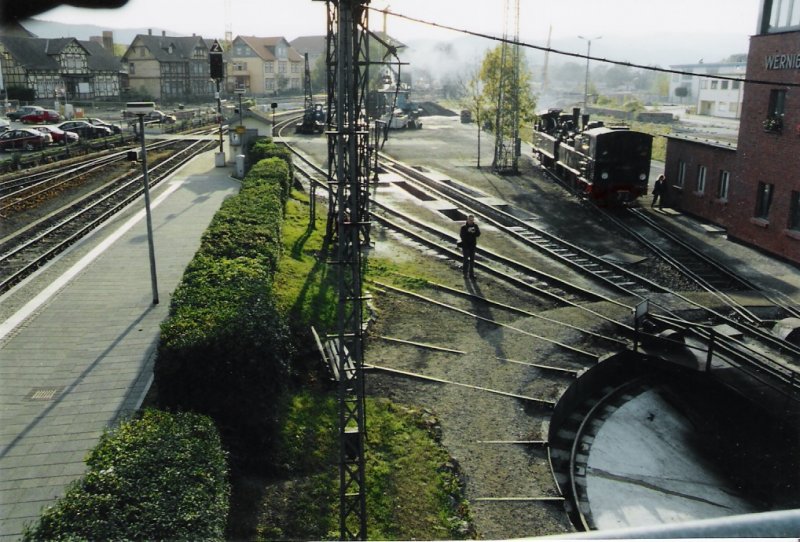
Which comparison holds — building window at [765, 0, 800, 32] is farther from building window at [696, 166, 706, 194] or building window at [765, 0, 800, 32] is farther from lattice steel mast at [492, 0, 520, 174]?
lattice steel mast at [492, 0, 520, 174]

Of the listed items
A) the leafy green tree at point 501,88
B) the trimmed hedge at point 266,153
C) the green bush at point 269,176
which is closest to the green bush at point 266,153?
the trimmed hedge at point 266,153

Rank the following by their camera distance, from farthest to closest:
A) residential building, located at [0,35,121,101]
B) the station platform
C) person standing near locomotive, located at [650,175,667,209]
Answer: residential building, located at [0,35,121,101], person standing near locomotive, located at [650,175,667,209], the station platform

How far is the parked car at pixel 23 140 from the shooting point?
34.3 meters

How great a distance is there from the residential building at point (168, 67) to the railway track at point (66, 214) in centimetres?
3397

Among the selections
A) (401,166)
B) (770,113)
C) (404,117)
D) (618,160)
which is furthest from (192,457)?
(404,117)

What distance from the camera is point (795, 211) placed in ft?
65.5

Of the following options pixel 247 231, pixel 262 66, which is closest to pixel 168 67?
pixel 262 66

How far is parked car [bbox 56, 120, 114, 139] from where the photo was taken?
131ft

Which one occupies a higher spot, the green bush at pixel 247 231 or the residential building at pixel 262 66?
the residential building at pixel 262 66

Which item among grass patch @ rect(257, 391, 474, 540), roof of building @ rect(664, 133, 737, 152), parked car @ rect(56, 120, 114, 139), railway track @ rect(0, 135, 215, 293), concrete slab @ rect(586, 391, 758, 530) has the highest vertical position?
roof of building @ rect(664, 133, 737, 152)

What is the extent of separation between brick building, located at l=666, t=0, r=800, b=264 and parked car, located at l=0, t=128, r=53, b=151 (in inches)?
1250

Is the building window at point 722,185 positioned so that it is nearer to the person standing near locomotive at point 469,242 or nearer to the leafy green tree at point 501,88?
the person standing near locomotive at point 469,242

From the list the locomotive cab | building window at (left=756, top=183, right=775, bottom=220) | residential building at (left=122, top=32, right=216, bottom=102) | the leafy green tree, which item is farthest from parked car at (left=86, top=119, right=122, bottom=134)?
building window at (left=756, top=183, right=775, bottom=220)

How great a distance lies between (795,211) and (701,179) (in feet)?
→ 18.7
